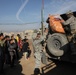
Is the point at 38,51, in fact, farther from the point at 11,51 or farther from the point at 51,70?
the point at 11,51

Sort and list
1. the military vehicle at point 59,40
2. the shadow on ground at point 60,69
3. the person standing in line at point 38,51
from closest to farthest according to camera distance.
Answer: the military vehicle at point 59,40
the shadow on ground at point 60,69
the person standing in line at point 38,51

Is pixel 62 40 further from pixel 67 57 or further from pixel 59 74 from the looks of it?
pixel 59 74

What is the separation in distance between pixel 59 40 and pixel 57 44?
0.27 m

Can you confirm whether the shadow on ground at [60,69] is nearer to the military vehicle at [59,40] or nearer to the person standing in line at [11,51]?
the military vehicle at [59,40]

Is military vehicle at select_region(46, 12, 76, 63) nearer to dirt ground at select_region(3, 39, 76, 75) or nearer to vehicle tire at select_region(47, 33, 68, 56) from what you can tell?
vehicle tire at select_region(47, 33, 68, 56)

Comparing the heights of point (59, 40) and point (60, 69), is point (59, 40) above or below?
above

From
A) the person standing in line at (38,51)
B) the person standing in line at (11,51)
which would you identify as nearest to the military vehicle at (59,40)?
the person standing in line at (38,51)

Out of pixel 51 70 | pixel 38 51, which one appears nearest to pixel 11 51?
pixel 38 51

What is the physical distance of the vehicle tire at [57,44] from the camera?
7031 mm

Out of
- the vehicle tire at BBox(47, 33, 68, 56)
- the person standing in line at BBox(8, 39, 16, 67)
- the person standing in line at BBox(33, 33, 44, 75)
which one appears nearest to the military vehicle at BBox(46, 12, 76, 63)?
the vehicle tire at BBox(47, 33, 68, 56)

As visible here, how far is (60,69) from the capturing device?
7.93 metres

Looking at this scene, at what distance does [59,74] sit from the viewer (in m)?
7.20

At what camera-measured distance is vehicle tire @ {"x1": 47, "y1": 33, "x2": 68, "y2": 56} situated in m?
7.03

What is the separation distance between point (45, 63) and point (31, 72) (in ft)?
4.34
